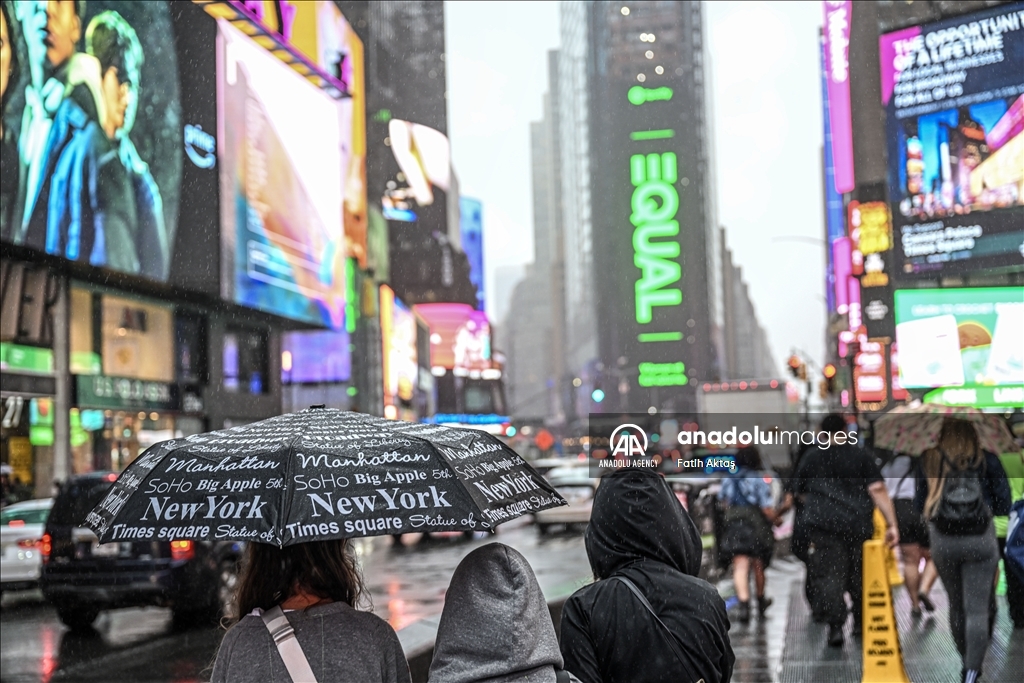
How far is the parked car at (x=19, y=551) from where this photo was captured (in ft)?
50.5

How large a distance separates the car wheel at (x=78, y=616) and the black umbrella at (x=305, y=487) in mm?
9948

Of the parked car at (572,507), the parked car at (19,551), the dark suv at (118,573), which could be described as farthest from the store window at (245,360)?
the dark suv at (118,573)

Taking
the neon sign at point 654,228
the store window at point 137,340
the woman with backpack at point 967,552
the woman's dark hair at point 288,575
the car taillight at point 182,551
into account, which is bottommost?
the car taillight at point 182,551

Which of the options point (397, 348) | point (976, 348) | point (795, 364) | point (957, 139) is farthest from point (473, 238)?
point (976, 348)

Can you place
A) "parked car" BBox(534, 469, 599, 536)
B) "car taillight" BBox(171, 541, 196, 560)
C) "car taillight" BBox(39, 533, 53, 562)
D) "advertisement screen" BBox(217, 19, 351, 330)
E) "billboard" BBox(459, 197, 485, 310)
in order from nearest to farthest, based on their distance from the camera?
"car taillight" BBox(171, 541, 196, 560)
"car taillight" BBox(39, 533, 53, 562)
"parked car" BBox(534, 469, 599, 536)
"advertisement screen" BBox(217, 19, 351, 330)
"billboard" BBox(459, 197, 485, 310)

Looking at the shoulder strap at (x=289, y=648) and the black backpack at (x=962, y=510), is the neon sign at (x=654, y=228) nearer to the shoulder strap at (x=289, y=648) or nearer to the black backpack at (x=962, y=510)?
the black backpack at (x=962, y=510)

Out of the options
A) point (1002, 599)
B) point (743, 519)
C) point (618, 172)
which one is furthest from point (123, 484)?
point (618, 172)

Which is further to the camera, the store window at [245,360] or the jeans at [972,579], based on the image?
the store window at [245,360]

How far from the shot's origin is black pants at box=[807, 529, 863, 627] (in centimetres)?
961

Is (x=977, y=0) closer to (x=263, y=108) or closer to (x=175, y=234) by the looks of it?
(x=175, y=234)

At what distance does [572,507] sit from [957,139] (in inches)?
442

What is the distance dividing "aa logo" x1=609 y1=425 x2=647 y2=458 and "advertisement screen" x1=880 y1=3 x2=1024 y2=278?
39.5 feet

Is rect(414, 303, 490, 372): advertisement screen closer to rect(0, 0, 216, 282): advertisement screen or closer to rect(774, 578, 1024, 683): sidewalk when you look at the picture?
rect(0, 0, 216, 282): advertisement screen

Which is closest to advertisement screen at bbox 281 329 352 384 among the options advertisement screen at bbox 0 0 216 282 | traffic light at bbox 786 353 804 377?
advertisement screen at bbox 0 0 216 282
